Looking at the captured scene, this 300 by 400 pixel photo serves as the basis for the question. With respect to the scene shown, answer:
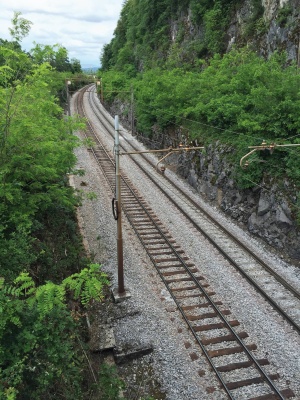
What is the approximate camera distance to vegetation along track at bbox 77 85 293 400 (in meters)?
8.61

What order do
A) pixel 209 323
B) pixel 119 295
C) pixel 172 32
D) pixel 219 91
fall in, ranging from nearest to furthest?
pixel 209 323 → pixel 119 295 → pixel 219 91 → pixel 172 32

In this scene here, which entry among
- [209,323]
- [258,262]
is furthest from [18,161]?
[258,262]

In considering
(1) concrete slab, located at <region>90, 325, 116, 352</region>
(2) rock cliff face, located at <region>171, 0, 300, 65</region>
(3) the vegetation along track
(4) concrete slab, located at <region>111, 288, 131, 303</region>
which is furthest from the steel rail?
(2) rock cliff face, located at <region>171, 0, 300, 65</region>

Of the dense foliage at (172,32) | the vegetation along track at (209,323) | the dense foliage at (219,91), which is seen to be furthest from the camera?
the dense foliage at (172,32)

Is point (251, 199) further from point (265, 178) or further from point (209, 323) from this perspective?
point (209, 323)

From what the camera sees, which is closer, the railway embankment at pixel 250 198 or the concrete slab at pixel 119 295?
the concrete slab at pixel 119 295

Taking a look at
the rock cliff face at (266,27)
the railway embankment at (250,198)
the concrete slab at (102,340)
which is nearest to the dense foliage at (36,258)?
the concrete slab at (102,340)

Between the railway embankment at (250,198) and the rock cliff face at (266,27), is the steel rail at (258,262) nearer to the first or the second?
the railway embankment at (250,198)

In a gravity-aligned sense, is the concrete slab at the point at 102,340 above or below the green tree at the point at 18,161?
below

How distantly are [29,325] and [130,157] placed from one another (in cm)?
2376

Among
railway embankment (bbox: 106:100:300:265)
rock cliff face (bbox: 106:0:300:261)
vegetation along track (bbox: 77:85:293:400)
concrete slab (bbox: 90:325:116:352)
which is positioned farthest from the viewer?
rock cliff face (bbox: 106:0:300:261)

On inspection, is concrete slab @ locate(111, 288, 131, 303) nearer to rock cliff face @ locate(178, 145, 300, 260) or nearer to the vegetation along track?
the vegetation along track

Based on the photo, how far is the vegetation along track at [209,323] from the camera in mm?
8609

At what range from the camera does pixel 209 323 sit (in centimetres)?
1077
